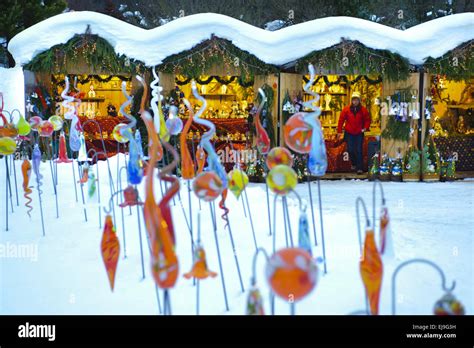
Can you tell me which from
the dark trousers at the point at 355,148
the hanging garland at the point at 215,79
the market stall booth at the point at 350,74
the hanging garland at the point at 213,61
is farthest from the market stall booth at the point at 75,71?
the dark trousers at the point at 355,148

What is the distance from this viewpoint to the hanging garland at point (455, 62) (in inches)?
401

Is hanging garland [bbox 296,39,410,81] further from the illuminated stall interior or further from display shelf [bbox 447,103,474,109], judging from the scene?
display shelf [bbox 447,103,474,109]

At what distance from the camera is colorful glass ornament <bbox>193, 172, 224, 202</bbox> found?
3648 millimetres

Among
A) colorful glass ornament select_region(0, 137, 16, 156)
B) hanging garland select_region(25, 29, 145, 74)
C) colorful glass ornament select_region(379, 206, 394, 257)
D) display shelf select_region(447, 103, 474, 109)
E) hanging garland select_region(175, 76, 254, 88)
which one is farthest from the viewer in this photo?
display shelf select_region(447, 103, 474, 109)

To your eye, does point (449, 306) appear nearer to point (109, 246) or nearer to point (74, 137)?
point (109, 246)

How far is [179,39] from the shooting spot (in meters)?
9.88

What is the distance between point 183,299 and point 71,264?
1.33 m

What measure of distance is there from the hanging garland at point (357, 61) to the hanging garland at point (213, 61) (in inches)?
30.6

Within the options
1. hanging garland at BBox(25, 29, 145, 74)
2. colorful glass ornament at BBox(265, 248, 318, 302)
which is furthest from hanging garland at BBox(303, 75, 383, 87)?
colorful glass ornament at BBox(265, 248, 318, 302)

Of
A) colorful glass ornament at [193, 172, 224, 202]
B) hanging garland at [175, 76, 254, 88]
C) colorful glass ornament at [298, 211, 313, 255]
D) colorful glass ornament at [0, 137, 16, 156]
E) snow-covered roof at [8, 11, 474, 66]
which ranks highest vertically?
snow-covered roof at [8, 11, 474, 66]

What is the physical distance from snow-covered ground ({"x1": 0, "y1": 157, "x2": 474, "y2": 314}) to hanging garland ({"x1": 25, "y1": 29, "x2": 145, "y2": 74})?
3.14 metres

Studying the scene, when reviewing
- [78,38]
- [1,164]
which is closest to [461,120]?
[78,38]

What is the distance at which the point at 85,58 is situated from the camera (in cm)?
1026
